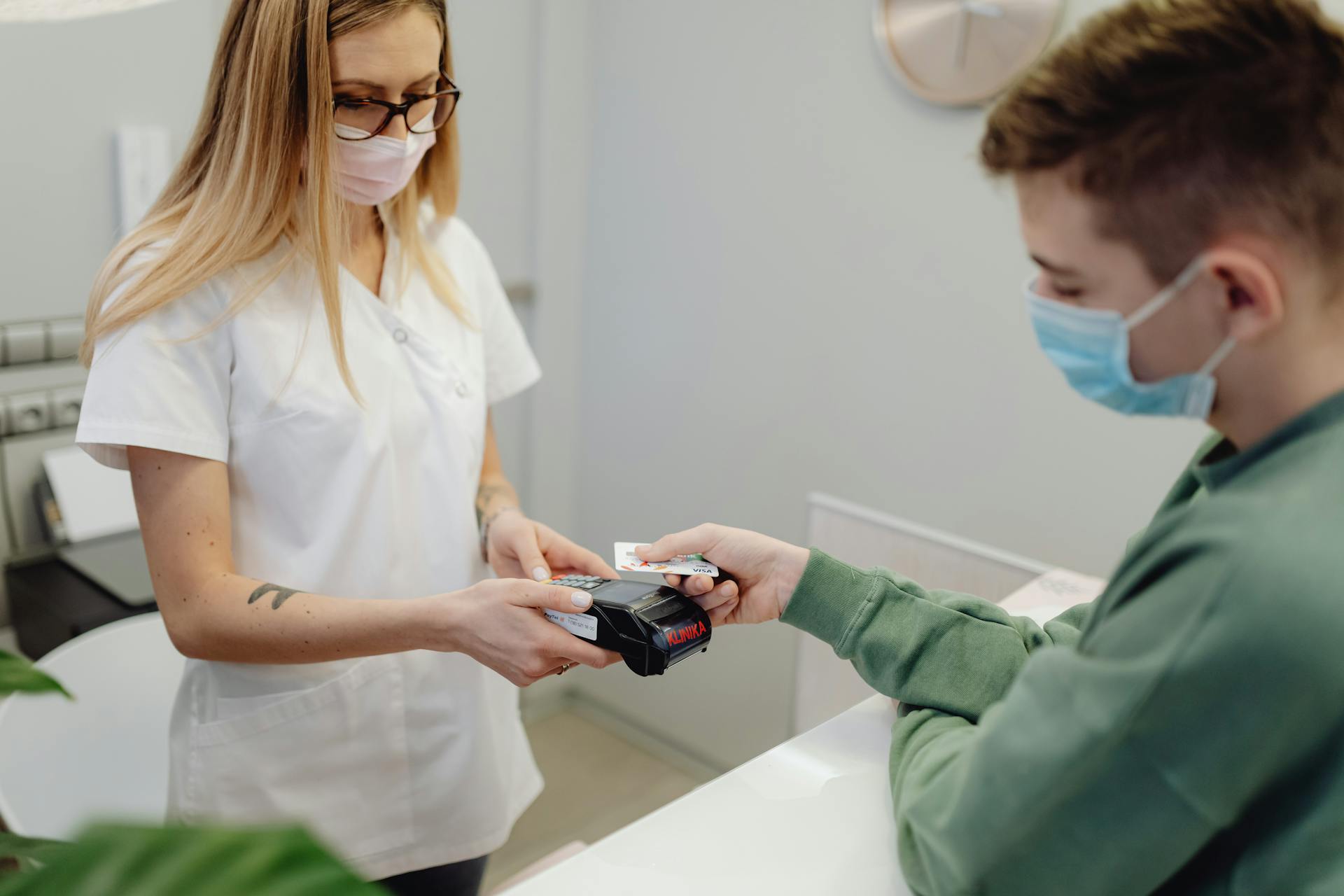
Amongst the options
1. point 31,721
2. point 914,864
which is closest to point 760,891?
point 914,864

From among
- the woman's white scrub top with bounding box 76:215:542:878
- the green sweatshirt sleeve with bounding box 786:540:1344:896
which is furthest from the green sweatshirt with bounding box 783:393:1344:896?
the woman's white scrub top with bounding box 76:215:542:878

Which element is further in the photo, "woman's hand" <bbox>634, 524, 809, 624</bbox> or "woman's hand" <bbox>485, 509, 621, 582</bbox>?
"woman's hand" <bbox>485, 509, 621, 582</bbox>

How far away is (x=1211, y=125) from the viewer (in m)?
0.62

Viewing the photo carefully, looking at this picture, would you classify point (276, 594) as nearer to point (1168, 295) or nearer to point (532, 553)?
point (532, 553)

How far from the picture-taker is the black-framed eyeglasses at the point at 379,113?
3.83ft

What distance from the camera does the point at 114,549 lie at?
201 cm

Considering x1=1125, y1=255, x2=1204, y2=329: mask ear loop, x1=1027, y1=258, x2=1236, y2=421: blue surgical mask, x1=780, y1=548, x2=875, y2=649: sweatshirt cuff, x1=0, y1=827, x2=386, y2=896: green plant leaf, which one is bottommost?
x1=780, y1=548, x2=875, y2=649: sweatshirt cuff

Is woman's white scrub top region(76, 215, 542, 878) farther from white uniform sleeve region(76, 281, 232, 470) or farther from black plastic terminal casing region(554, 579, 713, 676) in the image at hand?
black plastic terminal casing region(554, 579, 713, 676)

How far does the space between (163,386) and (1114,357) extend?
932 millimetres

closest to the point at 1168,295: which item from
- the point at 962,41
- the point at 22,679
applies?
the point at 22,679

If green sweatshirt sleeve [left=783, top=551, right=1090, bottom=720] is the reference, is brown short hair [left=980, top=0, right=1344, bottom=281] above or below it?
above

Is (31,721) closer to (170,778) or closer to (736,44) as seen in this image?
(170,778)

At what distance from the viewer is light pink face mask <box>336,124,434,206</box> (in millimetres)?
1185

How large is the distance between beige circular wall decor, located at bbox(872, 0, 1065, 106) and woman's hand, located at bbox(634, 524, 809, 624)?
126cm
